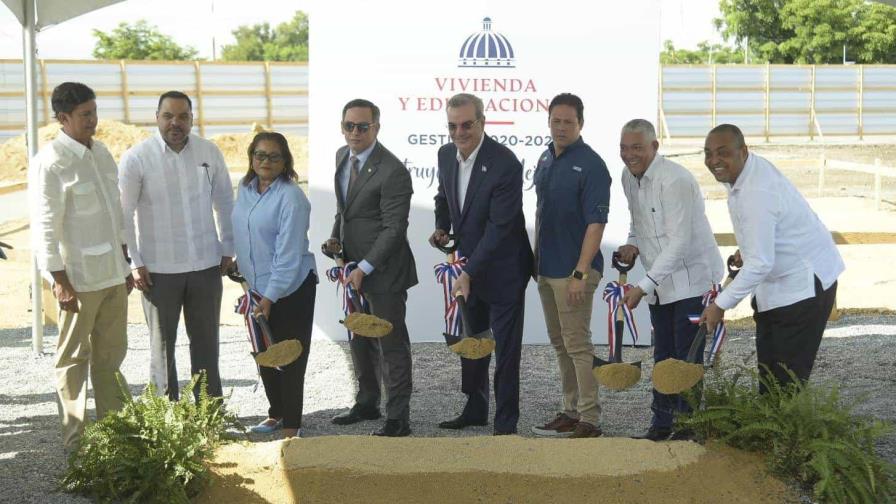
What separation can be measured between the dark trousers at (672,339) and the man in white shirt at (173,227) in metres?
2.05

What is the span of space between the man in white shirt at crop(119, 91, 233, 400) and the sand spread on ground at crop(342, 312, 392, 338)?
68 centimetres

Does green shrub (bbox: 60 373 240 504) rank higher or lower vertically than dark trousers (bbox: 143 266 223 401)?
lower

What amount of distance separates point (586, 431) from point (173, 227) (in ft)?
7.06

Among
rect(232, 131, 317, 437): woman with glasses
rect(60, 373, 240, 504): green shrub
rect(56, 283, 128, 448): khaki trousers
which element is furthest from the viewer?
rect(232, 131, 317, 437): woman with glasses

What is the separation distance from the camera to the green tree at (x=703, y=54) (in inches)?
1489

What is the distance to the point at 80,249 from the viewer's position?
471 cm

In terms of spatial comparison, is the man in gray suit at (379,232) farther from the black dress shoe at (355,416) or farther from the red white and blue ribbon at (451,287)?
the black dress shoe at (355,416)

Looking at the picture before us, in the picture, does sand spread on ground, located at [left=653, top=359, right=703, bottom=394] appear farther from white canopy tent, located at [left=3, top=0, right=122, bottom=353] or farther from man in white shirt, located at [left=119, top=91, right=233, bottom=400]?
white canopy tent, located at [left=3, top=0, right=122, bottom=353]

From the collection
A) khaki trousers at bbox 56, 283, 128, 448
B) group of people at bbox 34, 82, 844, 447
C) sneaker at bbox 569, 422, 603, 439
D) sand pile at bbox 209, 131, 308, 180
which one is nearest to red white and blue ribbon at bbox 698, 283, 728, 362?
group of people at bbox 34, 82, 844, 447

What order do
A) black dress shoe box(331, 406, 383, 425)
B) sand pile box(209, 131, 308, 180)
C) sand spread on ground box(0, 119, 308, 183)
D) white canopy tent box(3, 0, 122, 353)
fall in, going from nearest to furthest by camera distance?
black dress shoe box(331, 406, 383, 425), white canopy tent box(3, 0, 122, 353), sand spread on ground box(0, 119, 308, 183), sand pile box(209, 131, 308, 180)

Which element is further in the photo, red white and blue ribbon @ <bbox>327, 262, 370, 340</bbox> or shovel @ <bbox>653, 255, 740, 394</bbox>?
red white and blue ribbon @ <bbox>327, 262, 370, 340</bbox>

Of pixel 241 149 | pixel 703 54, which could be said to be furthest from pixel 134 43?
pixel 703 54

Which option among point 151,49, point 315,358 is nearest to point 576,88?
point 315,358

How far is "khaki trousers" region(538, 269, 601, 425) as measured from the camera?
17.0ft
